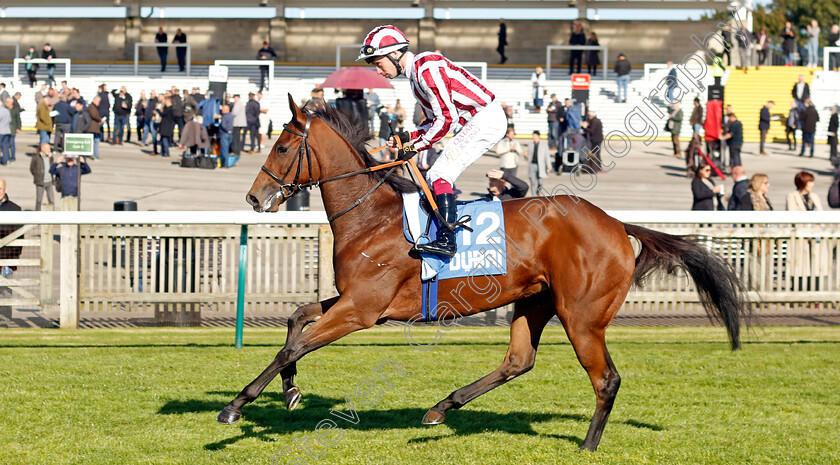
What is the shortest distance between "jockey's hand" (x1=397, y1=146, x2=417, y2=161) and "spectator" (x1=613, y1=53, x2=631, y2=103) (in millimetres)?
24555

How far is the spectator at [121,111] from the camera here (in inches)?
968

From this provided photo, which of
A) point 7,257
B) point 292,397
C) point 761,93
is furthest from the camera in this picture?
point 761,93

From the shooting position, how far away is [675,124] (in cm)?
2369

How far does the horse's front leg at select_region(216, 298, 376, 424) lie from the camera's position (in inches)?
192

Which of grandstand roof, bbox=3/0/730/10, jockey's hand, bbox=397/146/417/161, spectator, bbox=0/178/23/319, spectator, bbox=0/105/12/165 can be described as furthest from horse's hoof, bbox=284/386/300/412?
grandstand roof, bbox=3/0/730/10

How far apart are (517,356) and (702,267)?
124 cm

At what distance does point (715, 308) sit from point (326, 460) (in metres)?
2.63

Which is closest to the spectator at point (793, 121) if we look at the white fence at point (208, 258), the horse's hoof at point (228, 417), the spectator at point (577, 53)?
the spectator at point (577, 53)

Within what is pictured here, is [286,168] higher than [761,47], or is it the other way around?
[761,47]

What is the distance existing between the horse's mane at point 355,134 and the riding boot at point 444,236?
279mm

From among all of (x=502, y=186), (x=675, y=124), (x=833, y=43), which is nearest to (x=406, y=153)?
(x=502, y=186)

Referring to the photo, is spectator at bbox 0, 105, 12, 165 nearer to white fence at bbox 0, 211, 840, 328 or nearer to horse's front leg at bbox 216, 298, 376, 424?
white fence at bbox 0, 211, 840, 328

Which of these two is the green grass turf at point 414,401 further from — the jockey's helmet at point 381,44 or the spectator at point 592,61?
the spectator at point 592,61

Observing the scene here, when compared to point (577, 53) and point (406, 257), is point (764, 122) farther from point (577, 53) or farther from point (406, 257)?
point (406, 257)
